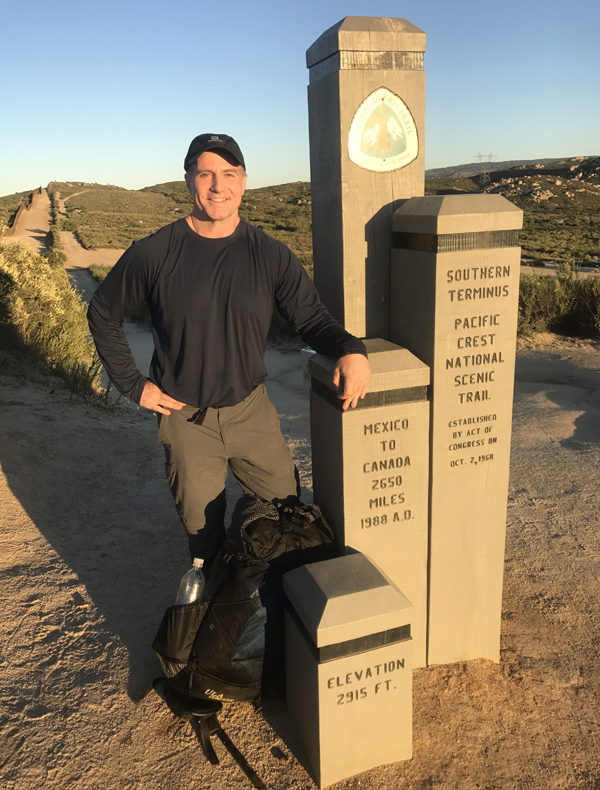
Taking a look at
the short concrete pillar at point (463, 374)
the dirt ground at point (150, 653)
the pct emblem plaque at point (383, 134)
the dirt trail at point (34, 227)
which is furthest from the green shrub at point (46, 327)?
the dirt trail at point (34, 227)

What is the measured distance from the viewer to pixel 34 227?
45812mm

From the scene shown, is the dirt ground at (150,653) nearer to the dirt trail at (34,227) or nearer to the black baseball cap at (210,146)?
the black baseball cap at (210,146)

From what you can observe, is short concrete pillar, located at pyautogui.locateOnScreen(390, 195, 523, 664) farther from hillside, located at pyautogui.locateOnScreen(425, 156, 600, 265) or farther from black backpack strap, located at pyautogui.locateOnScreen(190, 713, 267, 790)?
hillside, located at pyautogui.locateOnScreen(425, 156, 600, 265)

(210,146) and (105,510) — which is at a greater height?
(210,146)

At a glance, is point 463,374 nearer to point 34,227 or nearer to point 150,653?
point 150,653

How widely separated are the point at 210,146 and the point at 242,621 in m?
1.86

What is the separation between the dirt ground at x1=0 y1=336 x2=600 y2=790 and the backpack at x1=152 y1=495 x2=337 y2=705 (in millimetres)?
186

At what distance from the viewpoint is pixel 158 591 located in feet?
11.3

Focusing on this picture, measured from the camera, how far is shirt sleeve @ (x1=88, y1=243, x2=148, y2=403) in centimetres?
247

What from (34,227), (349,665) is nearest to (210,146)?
(349,665)

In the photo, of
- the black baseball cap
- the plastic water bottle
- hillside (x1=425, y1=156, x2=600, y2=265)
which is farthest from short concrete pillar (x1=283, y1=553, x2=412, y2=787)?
hillside (x1=425, y1=156, x2=600, y2=265)

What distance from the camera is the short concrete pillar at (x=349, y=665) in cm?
208

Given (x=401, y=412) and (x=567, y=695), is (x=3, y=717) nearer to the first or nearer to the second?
(x=401, y=412)

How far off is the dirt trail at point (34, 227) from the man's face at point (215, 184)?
29.3 m
